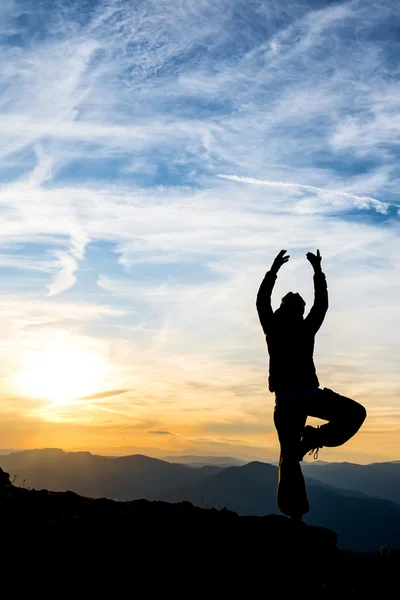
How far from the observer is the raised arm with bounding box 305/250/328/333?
28.8ft

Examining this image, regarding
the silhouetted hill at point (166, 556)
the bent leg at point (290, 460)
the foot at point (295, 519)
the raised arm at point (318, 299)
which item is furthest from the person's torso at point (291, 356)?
the silhouetted hill at point (166, 556)

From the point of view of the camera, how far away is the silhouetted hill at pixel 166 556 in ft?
18.9

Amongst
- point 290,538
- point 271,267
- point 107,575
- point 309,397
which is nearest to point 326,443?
point 309,397

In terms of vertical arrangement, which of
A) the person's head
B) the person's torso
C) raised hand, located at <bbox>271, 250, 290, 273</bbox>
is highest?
raised hand, located at <bbox>271, 250, 290, 273</bbox>

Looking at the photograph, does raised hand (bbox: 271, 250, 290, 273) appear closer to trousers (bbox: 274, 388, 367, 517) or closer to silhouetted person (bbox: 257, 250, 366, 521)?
silhouetted person (bbox: 257, 250, 366, 521)

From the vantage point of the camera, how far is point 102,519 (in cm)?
757

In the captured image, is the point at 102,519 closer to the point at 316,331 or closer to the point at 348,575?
the point at 348,575

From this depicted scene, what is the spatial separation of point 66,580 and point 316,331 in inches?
196

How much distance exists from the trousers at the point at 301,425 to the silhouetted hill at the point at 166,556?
46cm

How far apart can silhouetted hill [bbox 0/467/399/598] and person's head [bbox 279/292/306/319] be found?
3120mm

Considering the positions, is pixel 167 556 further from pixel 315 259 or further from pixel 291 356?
pixel 315 259

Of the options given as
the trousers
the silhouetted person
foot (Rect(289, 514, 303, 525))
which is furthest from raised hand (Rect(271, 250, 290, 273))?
foot (Rect(289, 514, 303, 525))

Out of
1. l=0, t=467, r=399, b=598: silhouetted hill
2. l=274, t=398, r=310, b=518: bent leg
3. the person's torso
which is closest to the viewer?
l=0, t=467, r=399, b=598: silhouetted hill

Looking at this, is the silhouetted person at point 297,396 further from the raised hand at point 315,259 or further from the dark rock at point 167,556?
the dark rock at point 167,556
